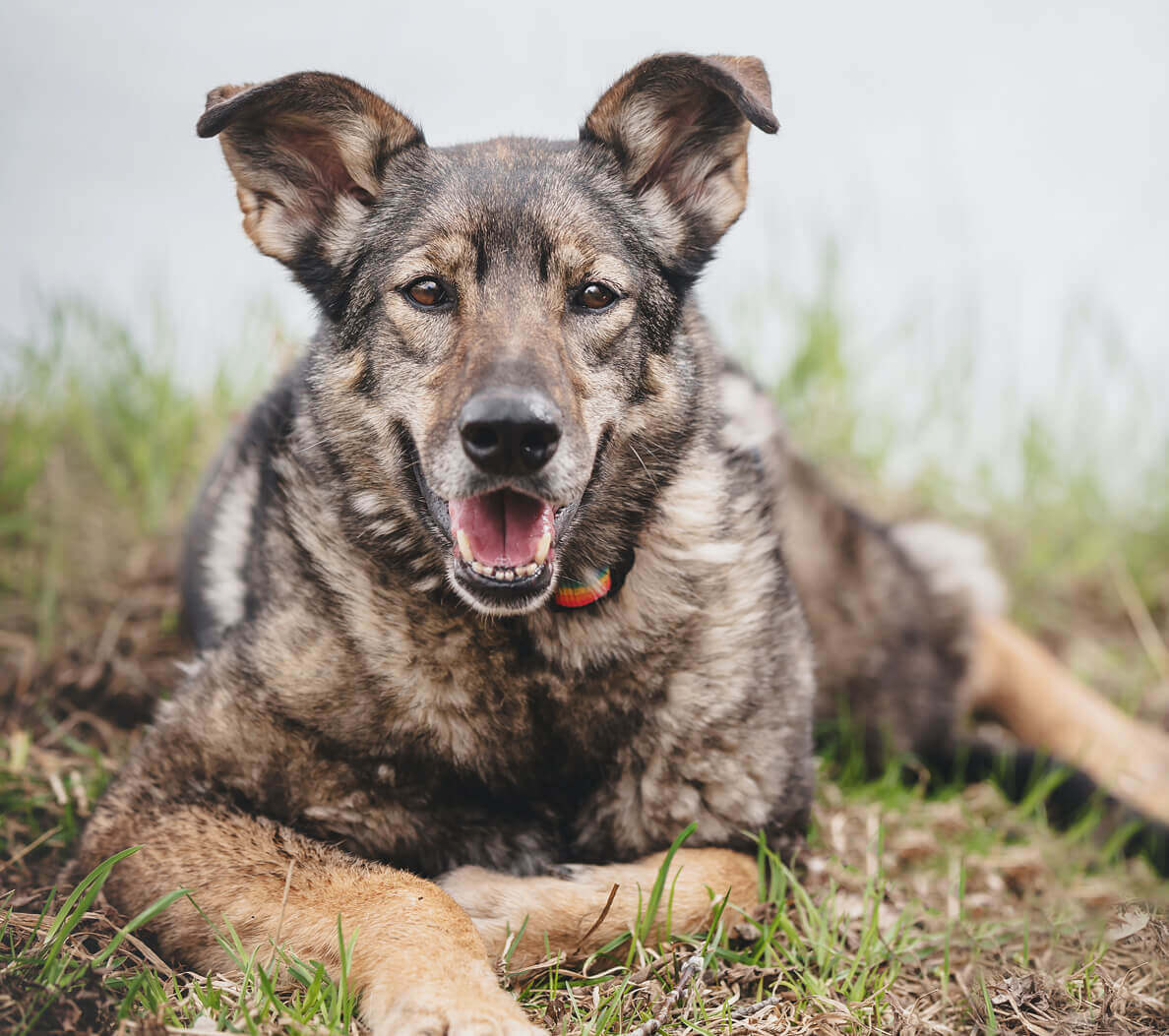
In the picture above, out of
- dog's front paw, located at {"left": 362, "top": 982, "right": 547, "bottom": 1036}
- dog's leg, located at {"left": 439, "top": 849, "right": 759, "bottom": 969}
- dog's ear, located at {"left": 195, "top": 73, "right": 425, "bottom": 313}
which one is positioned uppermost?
dog's ear, located at {"left": 195, "top": 73, "right": 425, "bottom": 313}

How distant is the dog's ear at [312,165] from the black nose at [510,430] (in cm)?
93

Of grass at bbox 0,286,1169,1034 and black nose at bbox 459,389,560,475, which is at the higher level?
black nose at bbox 459,389,560,475

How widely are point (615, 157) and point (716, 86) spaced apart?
1.39ft

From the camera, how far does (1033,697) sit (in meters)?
4.96

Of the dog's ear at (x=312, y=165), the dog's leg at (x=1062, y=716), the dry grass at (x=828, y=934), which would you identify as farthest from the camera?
the dog's leg at (x=1062, y=716)

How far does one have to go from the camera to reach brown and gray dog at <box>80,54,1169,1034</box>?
8.81ft

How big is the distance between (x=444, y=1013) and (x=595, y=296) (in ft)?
5.97

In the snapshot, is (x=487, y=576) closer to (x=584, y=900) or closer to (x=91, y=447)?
(x=584, y=900)

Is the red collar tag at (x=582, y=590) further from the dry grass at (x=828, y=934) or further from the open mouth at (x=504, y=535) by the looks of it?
the dry grass at (x=828, y=934)

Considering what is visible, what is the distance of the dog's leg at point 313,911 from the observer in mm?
2264

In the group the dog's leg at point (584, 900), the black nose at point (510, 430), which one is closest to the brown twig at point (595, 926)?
the dog's leg at point (584, 900)

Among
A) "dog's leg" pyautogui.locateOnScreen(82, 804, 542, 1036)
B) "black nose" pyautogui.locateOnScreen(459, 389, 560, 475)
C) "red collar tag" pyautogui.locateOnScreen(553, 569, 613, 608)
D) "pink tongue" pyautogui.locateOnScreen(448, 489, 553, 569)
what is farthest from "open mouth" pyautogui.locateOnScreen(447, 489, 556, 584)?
"dog's leg" pyautogui.locateOnScreen(82, 804, 542, 1036)

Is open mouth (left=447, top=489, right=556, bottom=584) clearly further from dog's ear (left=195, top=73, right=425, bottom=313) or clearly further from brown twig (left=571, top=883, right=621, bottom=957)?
dog's ear (left=195, top=73, right=425, bottom=313)

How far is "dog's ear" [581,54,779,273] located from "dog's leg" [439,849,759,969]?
1734mm
